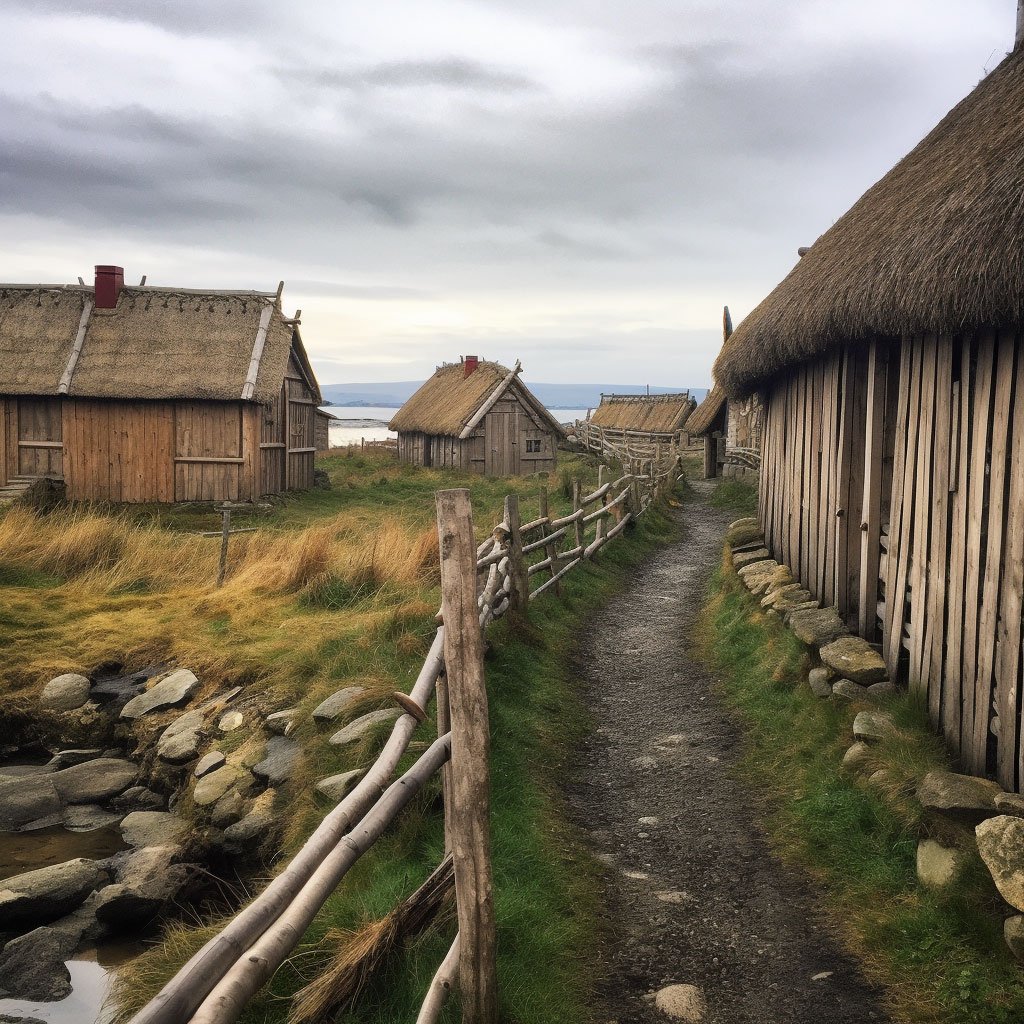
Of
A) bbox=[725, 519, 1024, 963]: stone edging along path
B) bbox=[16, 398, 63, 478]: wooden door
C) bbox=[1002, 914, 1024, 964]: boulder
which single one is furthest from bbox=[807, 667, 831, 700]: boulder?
bbox=[16, 398, 63, 478]: wooden door

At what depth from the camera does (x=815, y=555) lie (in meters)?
8.57

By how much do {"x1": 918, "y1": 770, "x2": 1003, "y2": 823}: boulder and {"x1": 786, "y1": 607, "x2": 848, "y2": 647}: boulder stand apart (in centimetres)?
227

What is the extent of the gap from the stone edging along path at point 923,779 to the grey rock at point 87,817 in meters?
5.55

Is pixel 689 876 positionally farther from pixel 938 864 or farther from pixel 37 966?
pixel 37 966

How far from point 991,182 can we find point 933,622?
258 cm

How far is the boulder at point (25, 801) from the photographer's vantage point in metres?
7.25

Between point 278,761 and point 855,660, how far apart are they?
4.27 m

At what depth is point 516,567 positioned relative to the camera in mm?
9227

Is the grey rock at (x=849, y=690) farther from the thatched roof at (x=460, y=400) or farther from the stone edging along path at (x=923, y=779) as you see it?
the thatched roof at (x=460, y=400)

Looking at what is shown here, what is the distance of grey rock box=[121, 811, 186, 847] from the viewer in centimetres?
680

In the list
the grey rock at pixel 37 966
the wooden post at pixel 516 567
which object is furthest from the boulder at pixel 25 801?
the wooden post at pixel 516 567

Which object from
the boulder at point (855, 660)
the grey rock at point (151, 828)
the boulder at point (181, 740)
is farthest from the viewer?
the boulder at point (181, 740)

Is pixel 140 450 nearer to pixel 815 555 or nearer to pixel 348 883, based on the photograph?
pixel 815 555

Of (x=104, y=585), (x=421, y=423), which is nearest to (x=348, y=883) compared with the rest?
(x=104, y=585)
